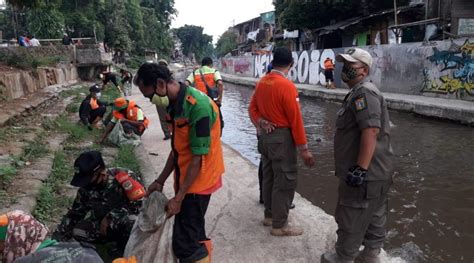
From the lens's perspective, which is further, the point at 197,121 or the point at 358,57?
the point at 358,57

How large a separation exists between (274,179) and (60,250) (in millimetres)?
2155

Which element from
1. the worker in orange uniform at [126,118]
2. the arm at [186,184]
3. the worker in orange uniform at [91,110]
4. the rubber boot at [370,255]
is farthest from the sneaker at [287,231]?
the worker in orange uniform at [91,110]

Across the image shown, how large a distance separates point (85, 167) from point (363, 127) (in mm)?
2110

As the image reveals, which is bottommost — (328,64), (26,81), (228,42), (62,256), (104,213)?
(104,213)

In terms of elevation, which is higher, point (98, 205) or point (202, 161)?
point (202, 161)

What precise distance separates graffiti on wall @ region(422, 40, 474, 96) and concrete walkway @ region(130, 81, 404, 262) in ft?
30.9

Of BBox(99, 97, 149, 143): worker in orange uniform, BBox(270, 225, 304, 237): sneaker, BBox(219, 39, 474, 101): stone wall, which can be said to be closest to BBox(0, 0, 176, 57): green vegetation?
BBox(99, 97, 149, 143): worker in orange uniform

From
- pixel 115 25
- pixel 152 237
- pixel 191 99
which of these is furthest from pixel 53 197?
pixel 115 25

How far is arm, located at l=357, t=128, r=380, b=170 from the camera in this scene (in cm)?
262

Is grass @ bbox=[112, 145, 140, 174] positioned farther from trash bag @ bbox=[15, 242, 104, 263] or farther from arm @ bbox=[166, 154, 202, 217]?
trash bag @ bbox=[15, 242, 104, 263]

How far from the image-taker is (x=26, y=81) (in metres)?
9.50

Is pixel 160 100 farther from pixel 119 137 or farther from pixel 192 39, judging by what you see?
pixel 192 39

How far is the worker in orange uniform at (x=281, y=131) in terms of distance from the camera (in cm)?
337

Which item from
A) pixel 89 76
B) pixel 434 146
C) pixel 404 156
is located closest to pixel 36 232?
pixel 404 156
